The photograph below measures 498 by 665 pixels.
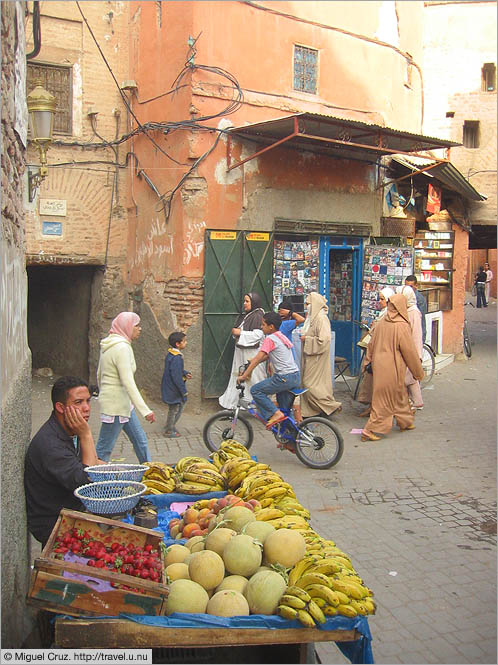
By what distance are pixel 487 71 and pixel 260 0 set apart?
988cm

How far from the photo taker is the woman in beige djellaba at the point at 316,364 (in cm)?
970

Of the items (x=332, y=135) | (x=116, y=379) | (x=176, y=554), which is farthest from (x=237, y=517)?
(x=332, y=135)

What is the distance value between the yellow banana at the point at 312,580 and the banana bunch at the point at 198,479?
5.55 ft

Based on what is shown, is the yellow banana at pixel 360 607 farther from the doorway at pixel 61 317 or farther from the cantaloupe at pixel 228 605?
the doorway at pixel 61 317

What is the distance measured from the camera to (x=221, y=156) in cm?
1077

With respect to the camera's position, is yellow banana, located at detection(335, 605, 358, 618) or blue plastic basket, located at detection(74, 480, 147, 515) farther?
blue plastic basket, located at detection(74, 480, 147, 515)

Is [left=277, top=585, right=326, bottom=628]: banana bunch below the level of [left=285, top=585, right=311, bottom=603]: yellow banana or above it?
below

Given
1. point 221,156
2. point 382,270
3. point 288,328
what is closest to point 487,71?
point 382,270

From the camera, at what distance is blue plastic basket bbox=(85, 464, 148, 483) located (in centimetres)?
431

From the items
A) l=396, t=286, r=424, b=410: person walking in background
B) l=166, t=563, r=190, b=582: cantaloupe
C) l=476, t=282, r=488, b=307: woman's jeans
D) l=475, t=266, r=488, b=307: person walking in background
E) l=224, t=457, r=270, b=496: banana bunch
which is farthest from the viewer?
l=476, t=282, r=488, b=307: woman's jeans

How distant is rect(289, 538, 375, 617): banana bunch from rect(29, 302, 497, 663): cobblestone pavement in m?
0.90

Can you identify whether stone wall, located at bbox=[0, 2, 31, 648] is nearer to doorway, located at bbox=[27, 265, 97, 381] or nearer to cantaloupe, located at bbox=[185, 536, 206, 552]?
cantaloupe, located at bbox=[185, 536, 206, 552]

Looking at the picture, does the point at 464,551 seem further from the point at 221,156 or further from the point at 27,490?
the point at 221,156

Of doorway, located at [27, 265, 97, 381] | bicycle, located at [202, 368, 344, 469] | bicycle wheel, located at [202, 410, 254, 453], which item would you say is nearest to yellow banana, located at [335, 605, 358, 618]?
bicycle, located at [202, 368, 344, 469]
